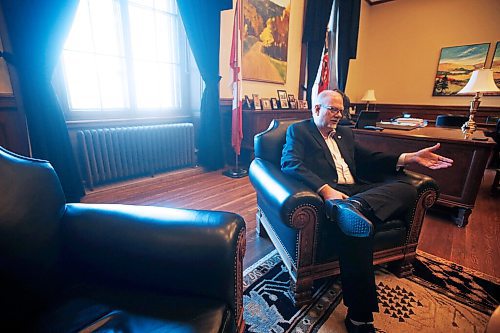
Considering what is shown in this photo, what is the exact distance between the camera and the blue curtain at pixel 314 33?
14.2 feet

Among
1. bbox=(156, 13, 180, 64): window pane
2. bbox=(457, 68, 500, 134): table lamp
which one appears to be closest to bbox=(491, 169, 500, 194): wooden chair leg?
bbox=(457, 68, 500, 134): table lamp

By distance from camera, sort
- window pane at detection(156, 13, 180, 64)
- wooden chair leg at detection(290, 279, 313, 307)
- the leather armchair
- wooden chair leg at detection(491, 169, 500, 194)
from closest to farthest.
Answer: the leather armchair, wooden chair leg at detection(290, 279, 313, 307), wooden chair leg at detection(491, 169, 500, 194), window pane at detection(156, 13, 180, 64)

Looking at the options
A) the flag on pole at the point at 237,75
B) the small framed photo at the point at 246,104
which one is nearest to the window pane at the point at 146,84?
the flag on pole at the point at 237,75

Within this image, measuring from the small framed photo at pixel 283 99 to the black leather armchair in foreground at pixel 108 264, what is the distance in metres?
3.57

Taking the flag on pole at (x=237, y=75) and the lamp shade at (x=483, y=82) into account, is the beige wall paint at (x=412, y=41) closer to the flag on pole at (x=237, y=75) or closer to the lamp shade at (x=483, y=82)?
the lamp shade at (x=483, y=82)

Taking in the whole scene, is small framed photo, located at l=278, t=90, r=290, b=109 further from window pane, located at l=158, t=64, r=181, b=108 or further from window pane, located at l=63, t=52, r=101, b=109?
window pane, located at l=63, t=52, r=101, b=109

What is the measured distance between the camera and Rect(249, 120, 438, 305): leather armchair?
112 cm

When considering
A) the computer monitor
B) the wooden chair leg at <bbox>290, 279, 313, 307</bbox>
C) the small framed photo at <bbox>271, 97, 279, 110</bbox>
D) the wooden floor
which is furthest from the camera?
the small framed photo at <bbox>271, 97, 279, 110</bbox>

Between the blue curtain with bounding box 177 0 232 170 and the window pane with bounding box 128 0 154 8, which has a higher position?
the window pane with bounding box 128 0 154 8

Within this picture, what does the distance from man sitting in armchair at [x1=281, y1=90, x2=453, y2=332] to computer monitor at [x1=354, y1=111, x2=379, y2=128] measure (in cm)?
117

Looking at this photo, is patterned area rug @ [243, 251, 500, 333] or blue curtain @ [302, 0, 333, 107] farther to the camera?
blue curtain @ [302, 0, 333, 107]

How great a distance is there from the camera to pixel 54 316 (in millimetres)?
Result: 667

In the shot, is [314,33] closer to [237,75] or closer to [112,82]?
[237,75]

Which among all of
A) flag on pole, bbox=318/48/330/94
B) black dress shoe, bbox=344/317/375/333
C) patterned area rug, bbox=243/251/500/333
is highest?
flag on pole, bbox=318/48/330/94
